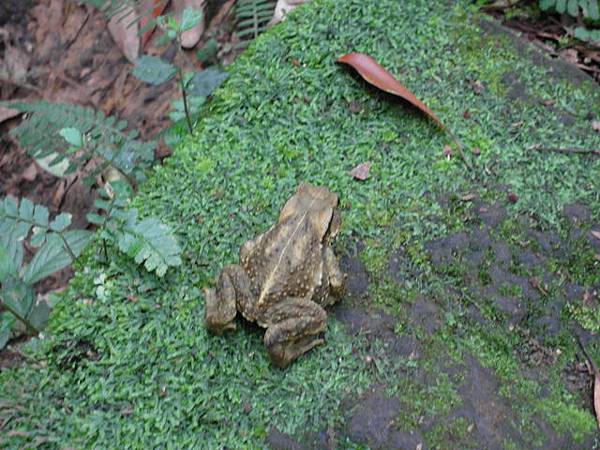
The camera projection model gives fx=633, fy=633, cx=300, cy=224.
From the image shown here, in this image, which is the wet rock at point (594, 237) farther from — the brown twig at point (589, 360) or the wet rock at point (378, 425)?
the wet rock at point (378, 425)

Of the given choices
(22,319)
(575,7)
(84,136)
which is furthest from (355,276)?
(575,7)

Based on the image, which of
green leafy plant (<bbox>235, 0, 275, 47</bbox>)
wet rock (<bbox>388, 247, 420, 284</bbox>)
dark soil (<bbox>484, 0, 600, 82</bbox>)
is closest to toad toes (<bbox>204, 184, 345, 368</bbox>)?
wet rock (<bbox>388, 247, 420, 284</bbox>)

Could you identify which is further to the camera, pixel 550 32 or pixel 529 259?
pixel 550 32

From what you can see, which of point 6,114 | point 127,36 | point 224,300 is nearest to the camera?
point 224,300

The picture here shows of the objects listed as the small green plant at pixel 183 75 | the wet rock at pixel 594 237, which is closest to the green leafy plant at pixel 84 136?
the small green plant at pixel 183 75

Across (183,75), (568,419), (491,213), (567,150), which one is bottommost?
(568,419)

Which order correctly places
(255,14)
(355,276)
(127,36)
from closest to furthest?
(355,276) < (255,14) < (127,36)

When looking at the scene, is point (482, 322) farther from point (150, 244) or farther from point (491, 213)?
point (150, 244)
